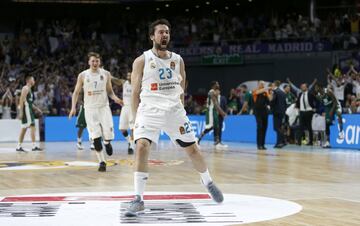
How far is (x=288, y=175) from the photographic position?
13.3 meters

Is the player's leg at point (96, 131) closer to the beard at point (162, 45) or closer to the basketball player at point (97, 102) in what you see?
the basketball player at point (97, 102)

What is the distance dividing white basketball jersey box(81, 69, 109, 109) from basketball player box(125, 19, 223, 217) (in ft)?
18.8

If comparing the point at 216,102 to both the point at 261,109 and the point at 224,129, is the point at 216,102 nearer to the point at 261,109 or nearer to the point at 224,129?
the point at 261,109

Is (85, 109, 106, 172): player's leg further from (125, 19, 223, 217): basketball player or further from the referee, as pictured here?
the referee

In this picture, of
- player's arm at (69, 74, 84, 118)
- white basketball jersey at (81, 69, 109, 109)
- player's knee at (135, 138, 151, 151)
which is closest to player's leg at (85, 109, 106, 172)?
white basketball jersey at (81, 69, 109, 109)

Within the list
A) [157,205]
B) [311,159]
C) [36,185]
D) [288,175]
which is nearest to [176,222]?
[157,205]

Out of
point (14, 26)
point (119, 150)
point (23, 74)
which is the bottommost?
point (119, 150)

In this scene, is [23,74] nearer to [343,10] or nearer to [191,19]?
[191,19]

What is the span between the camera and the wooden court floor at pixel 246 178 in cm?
894

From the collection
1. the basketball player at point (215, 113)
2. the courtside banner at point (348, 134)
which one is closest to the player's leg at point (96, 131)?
the basketball player at point (215, 113)

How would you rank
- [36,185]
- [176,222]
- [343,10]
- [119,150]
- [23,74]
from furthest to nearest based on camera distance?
[343,10]
[23,74]
[119,150]
[36,185]
[176,222]

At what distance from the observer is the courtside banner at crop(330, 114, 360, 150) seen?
70.6 feet

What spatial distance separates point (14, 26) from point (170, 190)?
31312mm

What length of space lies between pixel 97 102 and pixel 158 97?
5876mm
